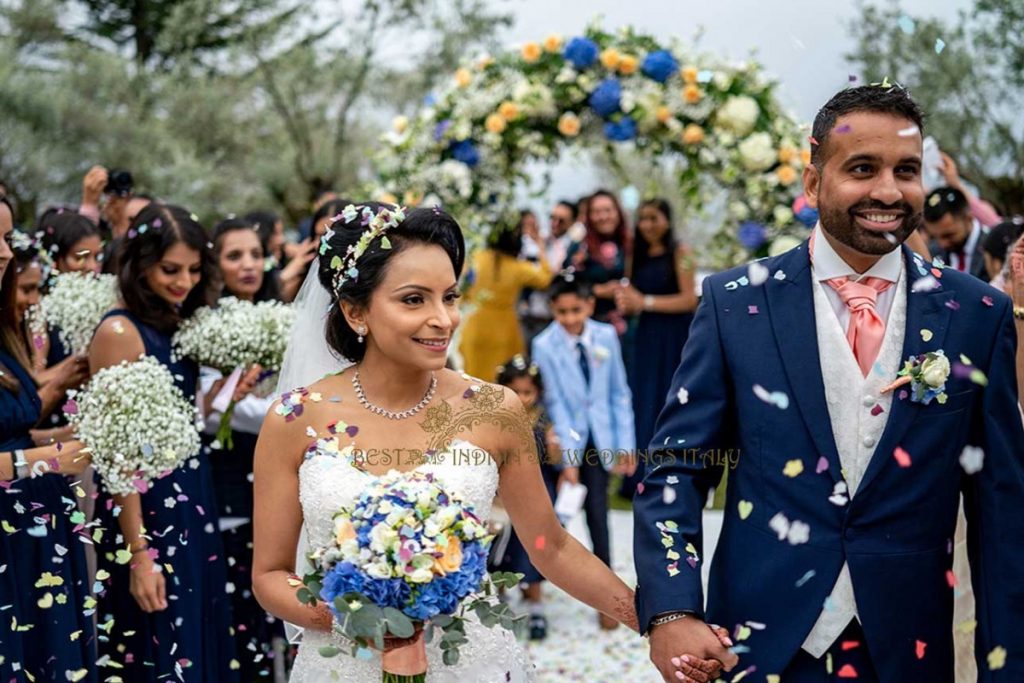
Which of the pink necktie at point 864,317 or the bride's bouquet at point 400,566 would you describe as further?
the pink necktie at point 864,317

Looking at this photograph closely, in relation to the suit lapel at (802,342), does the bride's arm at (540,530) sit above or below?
below

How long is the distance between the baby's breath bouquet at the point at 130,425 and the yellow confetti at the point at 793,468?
2.45 metres

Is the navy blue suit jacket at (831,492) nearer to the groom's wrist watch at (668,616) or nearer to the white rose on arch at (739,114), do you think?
the groom's wrist watch at (668,616)

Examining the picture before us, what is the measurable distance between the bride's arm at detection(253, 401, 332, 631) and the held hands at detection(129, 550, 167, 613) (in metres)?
1.40

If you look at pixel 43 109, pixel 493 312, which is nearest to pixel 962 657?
pixel 493 312

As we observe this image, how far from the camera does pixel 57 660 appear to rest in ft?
13.0

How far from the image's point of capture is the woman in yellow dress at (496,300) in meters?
9.00

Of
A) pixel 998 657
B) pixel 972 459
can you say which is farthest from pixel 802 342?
pixel 998 657

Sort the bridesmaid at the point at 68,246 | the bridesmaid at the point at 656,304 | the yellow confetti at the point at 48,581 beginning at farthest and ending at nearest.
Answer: the bridesmaid at the point at 656,304, the bridesmaid at the point at 68,246, the yellow confetti at the point at 48,581

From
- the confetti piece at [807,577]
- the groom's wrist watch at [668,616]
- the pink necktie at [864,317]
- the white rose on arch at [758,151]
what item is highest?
the white rose on arch at [758,151]

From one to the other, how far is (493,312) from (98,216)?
11.6ft

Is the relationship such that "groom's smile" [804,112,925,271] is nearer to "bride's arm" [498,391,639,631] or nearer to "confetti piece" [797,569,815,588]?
"confetti piece" [797,569,815,588]

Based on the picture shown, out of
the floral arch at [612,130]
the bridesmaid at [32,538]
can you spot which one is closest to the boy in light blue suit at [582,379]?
the floral arch at [612,130]

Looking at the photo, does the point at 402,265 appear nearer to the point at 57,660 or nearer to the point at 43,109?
the point at 57,660
